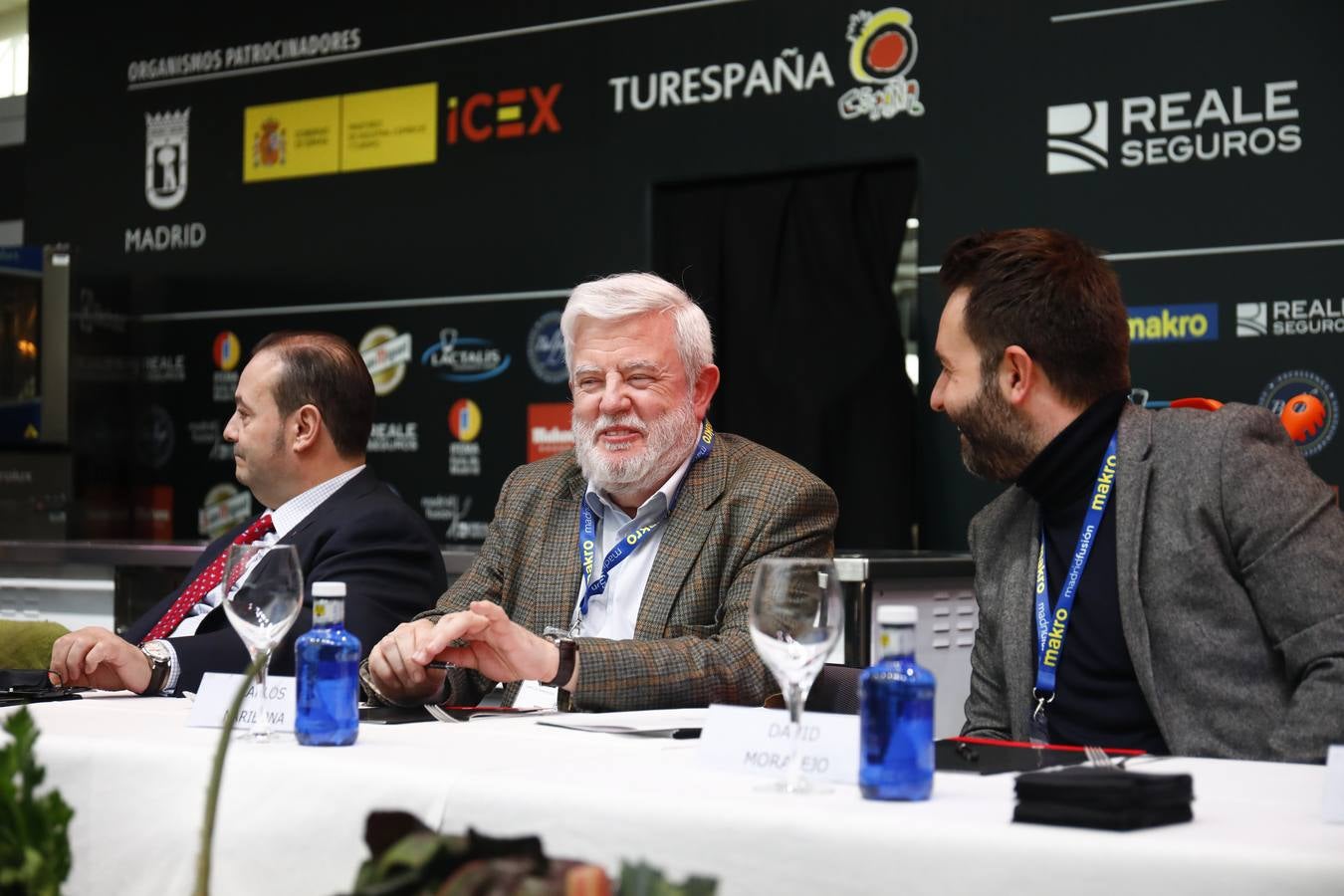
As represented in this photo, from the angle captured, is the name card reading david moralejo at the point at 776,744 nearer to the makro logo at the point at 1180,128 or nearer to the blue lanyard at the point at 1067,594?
the blue lanyard at the point at 1067,594

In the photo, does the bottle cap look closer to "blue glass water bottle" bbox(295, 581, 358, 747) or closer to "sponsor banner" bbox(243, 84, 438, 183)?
"blue glass water bottle" bbox(295, 581, 358, 747)

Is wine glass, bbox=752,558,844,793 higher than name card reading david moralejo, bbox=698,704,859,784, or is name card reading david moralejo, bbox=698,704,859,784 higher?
wine glass, bbox=752,558,844,793

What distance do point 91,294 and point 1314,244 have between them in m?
4.50

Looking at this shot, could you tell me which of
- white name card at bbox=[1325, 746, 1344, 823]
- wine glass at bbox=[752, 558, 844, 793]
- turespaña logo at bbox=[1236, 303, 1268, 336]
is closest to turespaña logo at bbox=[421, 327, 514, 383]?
turespaña logo at bbox=[1236, 303, 1268, 336]

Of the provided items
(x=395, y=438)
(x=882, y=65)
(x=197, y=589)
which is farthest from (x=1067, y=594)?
(x=395, y=438)

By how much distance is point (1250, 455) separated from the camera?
183 centimetres

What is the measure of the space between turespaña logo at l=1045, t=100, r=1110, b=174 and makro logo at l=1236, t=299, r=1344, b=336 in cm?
60

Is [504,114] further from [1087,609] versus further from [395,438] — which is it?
[1087,609]

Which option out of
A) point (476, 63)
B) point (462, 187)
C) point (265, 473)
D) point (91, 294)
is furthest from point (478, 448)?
point (265, 473)

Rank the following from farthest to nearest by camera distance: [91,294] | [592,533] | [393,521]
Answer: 1. [91,294]
2. [393,521]
3. [592,533]

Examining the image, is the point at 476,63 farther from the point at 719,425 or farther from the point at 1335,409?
the point at 1335,409

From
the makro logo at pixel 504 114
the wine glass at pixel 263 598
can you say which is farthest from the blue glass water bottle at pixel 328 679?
the makro logo at pixel 504 114

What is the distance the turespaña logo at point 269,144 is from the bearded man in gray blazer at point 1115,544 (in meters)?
4.41

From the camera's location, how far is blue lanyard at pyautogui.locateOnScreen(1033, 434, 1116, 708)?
193cm
